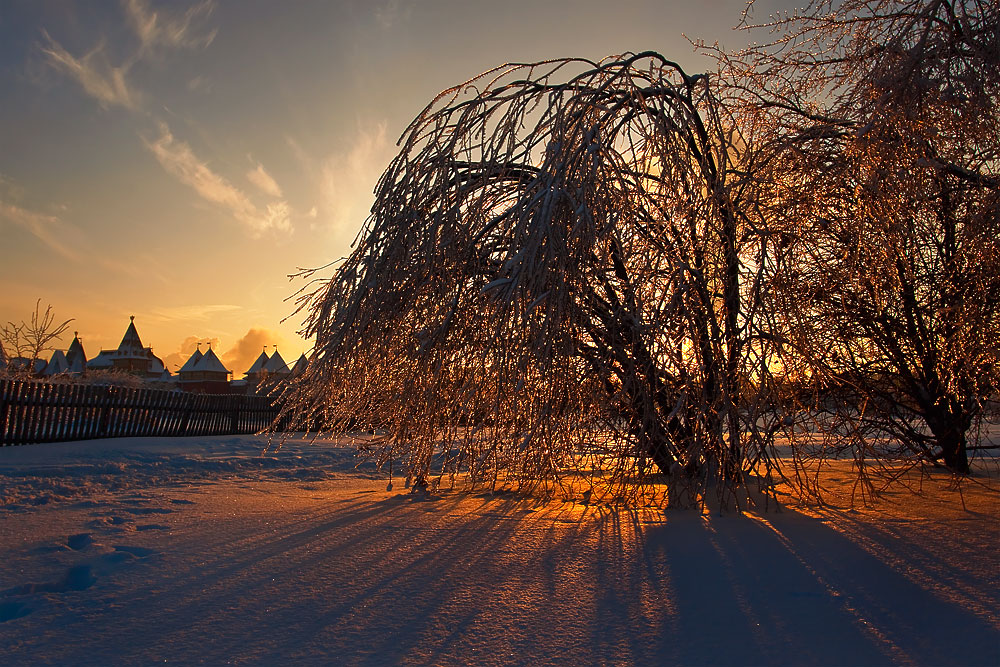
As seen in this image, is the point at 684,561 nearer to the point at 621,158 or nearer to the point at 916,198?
the point at 621,158

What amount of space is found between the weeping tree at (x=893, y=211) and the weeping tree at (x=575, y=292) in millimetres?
492

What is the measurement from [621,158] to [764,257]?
119 cm

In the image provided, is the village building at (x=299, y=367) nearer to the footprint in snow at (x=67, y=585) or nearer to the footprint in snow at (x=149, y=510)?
the footprint in snow at (x=149, y=510)

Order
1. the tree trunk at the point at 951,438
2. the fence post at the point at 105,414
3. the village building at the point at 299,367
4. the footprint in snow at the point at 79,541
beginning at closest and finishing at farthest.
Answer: the footprint in snow at the point at 79,541 < the village building at the point at 299,367 < the tree trunk at the point at 951,438 < the fence post at the point at 105,414

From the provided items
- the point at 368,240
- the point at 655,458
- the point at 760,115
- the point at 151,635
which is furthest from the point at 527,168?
the point at 151,635

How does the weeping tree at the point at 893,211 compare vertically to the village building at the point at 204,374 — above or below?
below

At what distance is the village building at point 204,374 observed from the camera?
61438 mm

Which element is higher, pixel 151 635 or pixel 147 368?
pixel 147 368

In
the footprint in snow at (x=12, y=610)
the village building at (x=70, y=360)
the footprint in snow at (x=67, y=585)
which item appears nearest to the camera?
the footprint in snow at (x=12, y=610)

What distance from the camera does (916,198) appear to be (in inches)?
182

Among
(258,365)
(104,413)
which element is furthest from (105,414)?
(258,365)

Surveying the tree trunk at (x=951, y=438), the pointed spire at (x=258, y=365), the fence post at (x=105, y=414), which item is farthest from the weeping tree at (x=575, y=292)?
the pointed spire at (x=258, y=365)

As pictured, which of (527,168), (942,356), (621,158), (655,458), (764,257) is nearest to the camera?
(764,257)

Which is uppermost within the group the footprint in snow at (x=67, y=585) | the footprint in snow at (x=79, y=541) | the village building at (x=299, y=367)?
the village building at (x=299, y=367)
